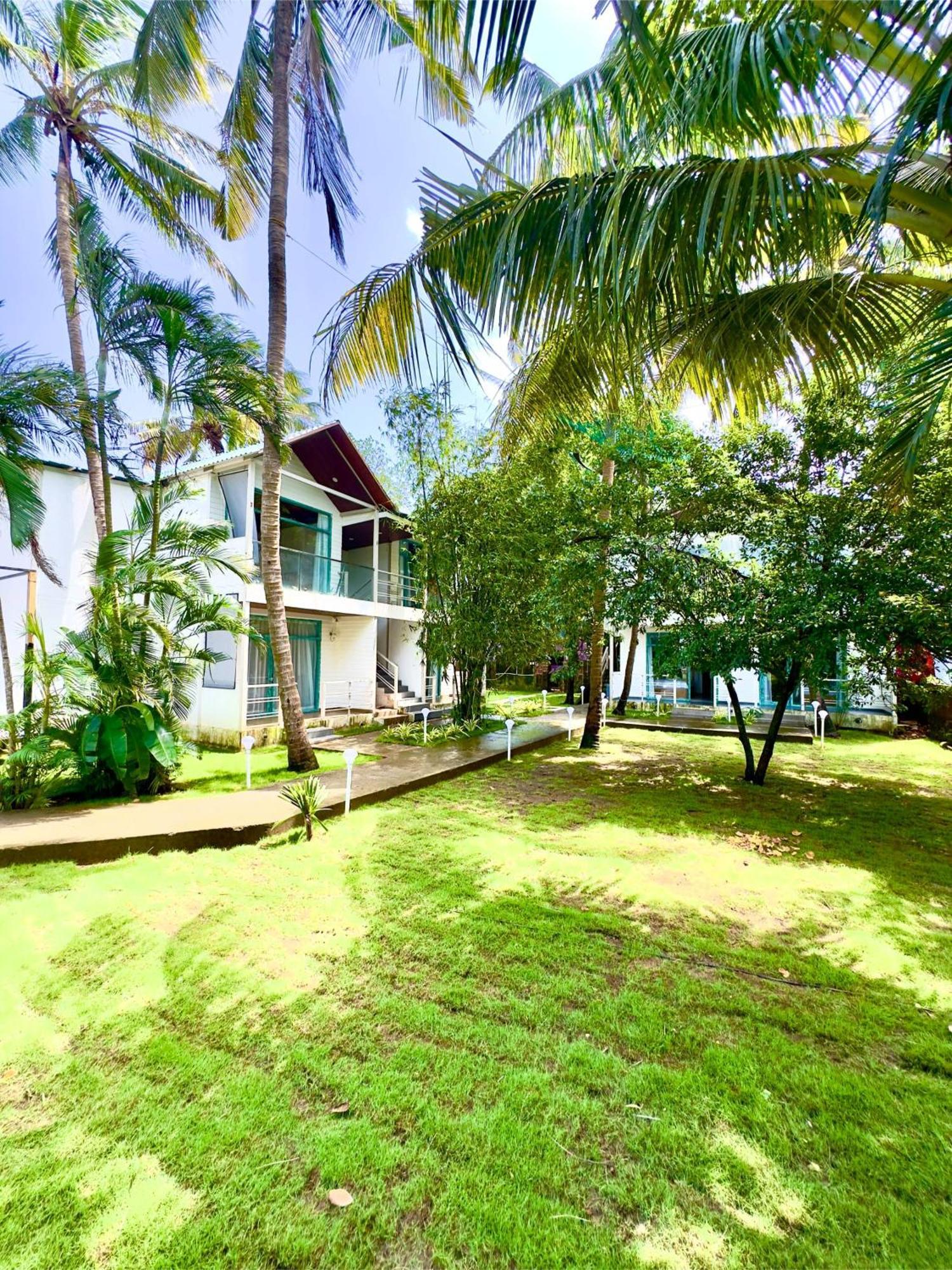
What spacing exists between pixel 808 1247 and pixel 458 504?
11.7 meters

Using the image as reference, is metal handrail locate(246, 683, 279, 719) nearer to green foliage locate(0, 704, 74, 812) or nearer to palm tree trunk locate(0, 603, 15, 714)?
palm tree trunk locate(0, 603, 15, 714)

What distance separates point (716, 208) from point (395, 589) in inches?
574

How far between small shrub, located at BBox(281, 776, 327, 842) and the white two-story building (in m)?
2.68

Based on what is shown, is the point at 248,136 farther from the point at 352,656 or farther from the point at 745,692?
the point at 745,692

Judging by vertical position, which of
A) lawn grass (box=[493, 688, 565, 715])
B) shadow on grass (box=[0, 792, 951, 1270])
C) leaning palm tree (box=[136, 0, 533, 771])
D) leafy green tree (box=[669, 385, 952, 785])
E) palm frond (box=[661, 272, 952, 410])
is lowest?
shadow on grass (box=[0, 792, 951, 1270])

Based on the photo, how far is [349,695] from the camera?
14930 millimetres

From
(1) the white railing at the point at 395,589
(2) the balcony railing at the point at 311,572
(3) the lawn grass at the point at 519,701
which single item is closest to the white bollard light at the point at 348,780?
(2) the balcony railing at the point at 311,572

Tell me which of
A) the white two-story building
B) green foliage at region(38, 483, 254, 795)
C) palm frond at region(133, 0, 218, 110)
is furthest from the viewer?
the white two-story building

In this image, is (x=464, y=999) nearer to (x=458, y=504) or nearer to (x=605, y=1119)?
(x=605, y=1119)

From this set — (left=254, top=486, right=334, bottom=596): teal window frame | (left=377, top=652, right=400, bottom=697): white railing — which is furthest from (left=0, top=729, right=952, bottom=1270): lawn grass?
(left=377, top=652, right=400, bottom=697): white railing

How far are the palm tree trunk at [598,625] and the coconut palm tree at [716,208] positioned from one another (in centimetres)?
492

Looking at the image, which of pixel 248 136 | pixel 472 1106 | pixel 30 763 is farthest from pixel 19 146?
pixel 472 1106

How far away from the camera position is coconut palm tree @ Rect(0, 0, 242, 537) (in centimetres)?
894

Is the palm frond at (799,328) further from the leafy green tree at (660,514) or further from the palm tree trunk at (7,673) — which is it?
the palm tree trunk at (7,673)
